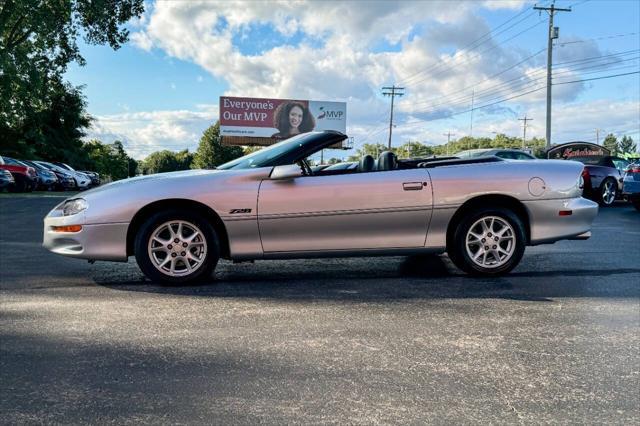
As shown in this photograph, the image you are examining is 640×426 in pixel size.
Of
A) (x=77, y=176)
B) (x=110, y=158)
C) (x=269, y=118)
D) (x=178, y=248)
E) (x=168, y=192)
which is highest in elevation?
(x=269, y=118)

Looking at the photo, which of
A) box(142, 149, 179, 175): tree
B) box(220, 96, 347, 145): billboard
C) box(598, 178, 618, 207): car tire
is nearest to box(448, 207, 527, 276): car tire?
box(598, 178, 618, 207): car tire

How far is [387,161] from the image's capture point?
5031mm

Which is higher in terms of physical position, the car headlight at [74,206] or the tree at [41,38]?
the tree at [41,38]

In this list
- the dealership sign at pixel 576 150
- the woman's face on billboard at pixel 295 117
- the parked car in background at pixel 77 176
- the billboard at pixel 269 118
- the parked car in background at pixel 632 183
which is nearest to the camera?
the parked car in background at pixel 632 183

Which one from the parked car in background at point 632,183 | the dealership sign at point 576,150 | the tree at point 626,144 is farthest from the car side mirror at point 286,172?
the tree at point 626,144

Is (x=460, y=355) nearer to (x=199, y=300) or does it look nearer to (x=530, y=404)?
(x=530, y=404)

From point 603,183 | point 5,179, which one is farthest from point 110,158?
point 603,183

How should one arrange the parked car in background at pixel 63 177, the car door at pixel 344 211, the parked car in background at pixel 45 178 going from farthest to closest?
the parked car in background at pixel 63 177
the parked car in background at pixel 45 178
the car door at pixel 344 211

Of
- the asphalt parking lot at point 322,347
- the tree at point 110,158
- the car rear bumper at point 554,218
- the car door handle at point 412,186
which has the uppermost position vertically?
the tree at point 110,158

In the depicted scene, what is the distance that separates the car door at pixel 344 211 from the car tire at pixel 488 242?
427mm

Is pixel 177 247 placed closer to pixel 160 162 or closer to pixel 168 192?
pixel 168 192

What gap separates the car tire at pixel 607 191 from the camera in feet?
48.2

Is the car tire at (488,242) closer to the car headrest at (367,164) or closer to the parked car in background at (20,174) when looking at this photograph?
the car headrest at (367,164)

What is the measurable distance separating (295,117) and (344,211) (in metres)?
58.0
